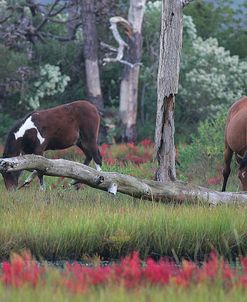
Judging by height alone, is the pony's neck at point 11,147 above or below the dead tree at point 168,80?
below

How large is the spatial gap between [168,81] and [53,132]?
4.27m

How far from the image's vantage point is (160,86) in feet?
44.0

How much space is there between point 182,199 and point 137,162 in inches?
417

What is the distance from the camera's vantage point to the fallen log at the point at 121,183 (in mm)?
10969

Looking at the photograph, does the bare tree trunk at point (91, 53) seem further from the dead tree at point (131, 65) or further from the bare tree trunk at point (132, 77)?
the bare tree trunk at point (132, 77)

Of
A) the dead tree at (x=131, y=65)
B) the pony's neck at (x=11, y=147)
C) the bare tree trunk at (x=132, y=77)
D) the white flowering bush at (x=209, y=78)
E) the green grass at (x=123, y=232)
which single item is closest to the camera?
the green grass at (x=123, y=232)

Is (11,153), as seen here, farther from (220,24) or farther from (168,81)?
(220,24)

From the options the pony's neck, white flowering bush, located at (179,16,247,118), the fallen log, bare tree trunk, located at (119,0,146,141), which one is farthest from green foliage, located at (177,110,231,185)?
white flowering bush, located at (179,16,247,118)

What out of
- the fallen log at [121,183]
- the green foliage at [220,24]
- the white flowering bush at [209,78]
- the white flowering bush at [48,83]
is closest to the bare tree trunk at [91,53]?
the white flowering bush at [48,83]

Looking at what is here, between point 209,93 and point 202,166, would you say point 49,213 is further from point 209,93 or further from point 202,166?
point 209,93

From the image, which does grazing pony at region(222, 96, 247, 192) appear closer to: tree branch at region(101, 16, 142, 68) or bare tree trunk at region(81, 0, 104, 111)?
tree branch at region(101, 16, 142, 68)

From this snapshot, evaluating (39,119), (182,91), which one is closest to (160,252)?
(39,119)

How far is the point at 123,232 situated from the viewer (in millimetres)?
9828

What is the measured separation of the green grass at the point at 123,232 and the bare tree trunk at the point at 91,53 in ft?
60.2
